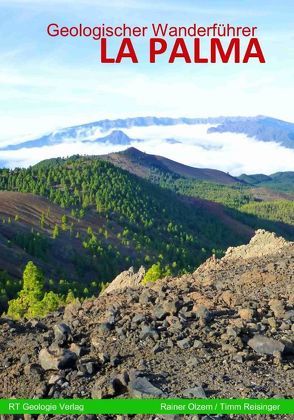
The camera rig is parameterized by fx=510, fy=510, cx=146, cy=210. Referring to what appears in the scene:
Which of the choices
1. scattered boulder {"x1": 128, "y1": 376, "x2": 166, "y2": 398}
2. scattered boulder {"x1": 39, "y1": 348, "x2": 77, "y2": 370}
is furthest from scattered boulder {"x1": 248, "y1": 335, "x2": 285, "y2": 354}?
scattered boulder {"x1": 39, "y1": 348, "x2": 77, "y2": 370}

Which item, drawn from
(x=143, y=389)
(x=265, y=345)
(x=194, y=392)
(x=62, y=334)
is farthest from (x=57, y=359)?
(x=265, y=345)

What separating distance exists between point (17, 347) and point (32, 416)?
184 inches

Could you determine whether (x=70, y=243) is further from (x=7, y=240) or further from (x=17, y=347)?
(x=17, y=347)

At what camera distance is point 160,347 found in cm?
1688

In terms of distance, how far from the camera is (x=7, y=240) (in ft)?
493

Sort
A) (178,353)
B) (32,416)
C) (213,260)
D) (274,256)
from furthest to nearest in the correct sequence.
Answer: (213,260) < (274,256) < (178,353) < (32,416)

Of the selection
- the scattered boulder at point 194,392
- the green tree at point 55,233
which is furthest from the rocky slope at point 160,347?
the green tree at point 55,233

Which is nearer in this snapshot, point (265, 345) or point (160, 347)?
point (265, 345)

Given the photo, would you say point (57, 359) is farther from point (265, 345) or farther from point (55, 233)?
point (55, 233)

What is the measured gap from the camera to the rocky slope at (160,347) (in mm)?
14766

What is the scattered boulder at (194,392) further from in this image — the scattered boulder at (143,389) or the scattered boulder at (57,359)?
the scattered boulder at (57,359)

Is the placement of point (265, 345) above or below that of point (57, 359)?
above

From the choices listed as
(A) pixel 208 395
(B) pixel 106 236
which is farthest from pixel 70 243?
(A) pixel 208 395

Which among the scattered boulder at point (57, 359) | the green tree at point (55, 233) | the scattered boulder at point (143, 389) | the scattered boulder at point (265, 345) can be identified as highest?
the scattered boulder at point (265, 345)
